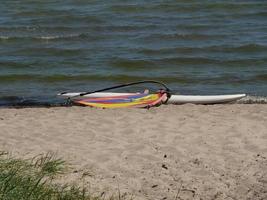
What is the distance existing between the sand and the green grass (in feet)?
0.72

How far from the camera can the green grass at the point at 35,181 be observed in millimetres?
5078

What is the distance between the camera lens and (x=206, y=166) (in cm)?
720

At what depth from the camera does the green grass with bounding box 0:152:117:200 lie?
200 inches

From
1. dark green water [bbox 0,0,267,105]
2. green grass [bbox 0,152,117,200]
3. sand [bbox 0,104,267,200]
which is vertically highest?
green grass [bbox 0,152,117,200]

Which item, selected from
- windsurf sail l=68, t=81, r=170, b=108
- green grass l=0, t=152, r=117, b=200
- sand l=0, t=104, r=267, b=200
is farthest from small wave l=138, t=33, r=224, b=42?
green grass l=0, t=152, r=117, b=200

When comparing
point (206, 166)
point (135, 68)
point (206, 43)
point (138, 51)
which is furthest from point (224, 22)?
point (206, 166)

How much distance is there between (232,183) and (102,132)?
2706 millimetres

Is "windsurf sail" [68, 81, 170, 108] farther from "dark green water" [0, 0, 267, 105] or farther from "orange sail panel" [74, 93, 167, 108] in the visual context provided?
"dark green water" [0, 0, 267, 105]

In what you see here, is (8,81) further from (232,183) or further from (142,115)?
(232,183)

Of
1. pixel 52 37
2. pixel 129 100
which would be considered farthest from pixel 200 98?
pixel 52 37

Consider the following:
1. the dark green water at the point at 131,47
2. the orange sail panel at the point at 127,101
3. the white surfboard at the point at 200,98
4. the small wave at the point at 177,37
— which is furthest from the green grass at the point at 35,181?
the small wave at the point at 177,37

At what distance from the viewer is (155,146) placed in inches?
316

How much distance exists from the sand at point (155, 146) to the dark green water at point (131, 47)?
79.2 inches

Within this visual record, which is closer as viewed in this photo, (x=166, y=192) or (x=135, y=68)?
(x=166, y=192)
